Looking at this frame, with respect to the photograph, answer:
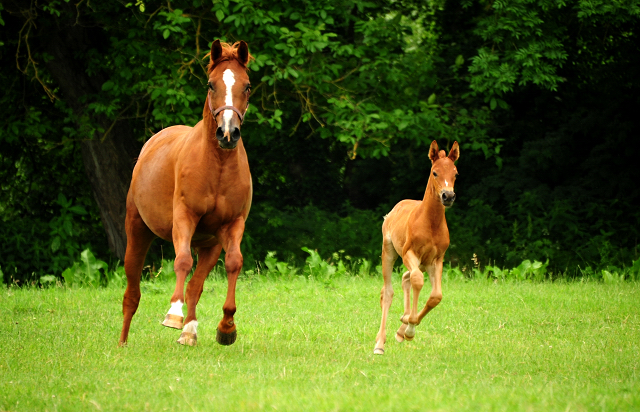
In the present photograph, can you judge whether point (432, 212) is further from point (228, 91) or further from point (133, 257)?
point (133, 257)

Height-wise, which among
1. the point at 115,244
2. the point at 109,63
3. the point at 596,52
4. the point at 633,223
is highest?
the point at 596,52

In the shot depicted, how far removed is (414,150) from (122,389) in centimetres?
1432

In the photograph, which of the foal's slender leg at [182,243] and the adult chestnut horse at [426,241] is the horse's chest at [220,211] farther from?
the adult chestnut horse at [426,241]

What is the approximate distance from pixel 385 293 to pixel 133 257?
2730 mm

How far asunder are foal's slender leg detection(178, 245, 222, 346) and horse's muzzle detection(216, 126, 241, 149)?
5.38 feet

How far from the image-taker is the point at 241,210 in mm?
6699

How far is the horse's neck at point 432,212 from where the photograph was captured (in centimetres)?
750

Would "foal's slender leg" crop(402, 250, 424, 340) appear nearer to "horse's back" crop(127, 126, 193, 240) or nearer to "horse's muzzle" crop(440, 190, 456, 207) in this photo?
"horse's muzzle" crop(440, 190, 456, 207)

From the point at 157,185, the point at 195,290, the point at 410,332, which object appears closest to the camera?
the point at 195,290

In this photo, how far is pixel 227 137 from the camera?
5898 mm

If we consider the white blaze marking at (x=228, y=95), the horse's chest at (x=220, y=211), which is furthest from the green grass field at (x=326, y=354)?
the white blaze marking at (x=228, y=95)

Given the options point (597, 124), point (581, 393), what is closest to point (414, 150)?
point (597, 124)

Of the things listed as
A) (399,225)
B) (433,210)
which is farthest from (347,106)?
(433,210)

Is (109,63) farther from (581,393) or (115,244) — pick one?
(581,393)
